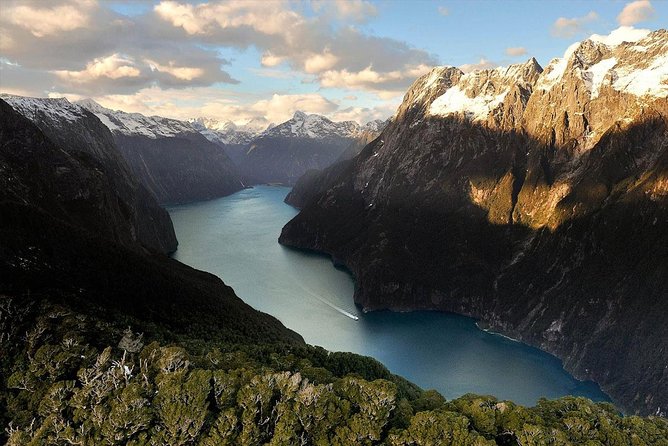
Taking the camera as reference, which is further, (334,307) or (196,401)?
(334,307)

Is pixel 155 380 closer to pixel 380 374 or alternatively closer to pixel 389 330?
pixel 380 374

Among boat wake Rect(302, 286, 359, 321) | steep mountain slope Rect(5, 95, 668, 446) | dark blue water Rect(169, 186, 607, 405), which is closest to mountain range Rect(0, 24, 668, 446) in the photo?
steep mountain slope Rect(5, 95, 668, 446)

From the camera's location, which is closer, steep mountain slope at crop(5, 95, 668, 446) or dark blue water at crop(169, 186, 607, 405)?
steep mountain slope at crop(5, 95, 668, 446)

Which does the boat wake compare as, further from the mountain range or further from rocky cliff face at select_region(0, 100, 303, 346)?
rocky cliff face at select_region(0, 100, 303, 346)

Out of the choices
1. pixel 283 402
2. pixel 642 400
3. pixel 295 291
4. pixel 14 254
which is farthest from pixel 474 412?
pixel 295 291

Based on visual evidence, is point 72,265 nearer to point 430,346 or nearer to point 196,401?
point 196,401

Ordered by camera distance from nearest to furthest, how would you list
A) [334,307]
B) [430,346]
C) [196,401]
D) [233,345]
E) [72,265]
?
[196,401], [233,345], [72,265], [430,346], [334,307]

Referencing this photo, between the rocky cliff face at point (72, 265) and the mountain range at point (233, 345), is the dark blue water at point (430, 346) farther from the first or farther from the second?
the rocky cliff face at point (72, 265)

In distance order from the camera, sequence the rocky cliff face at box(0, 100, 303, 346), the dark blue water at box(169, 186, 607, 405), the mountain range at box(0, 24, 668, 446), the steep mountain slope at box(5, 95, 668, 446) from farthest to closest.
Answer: the dark blue water at box(169, 186, 607, 405) < the rocky cliff face at box(0, 100, 303, 346) < the mountain range at box(0, 24, 668, 446) < the steep mountain slope at box(5, 95, 668, 446)

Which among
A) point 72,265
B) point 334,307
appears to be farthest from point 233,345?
point 334,307

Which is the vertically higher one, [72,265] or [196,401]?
[196,401]

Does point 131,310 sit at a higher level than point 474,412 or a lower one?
lower
